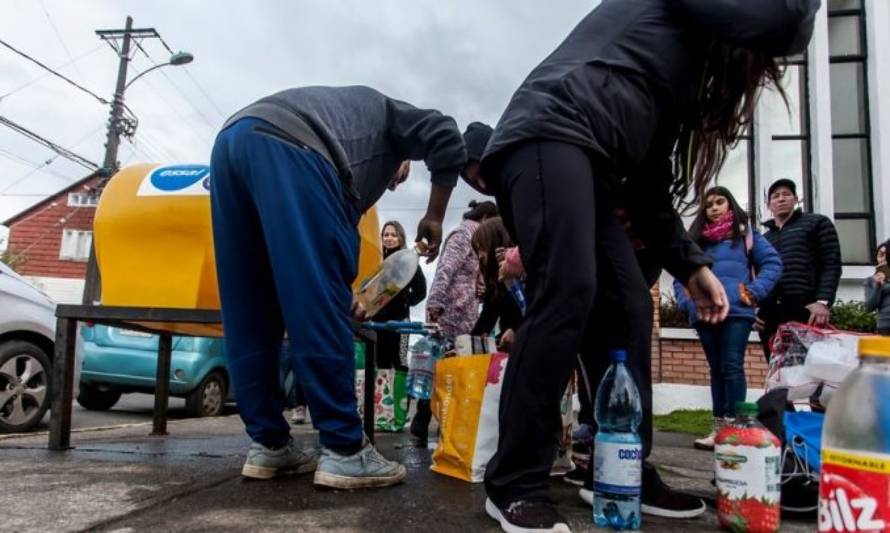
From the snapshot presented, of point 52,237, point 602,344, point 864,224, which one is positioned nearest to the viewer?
point 602,344

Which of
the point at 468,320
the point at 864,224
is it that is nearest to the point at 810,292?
the point at 468,320

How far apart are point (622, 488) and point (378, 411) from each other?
11.0 feet

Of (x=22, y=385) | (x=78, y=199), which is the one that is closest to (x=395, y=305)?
(x=22, y=385)

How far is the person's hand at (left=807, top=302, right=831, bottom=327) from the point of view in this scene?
414 cm

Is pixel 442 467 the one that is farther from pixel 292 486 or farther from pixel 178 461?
pixel 178 461

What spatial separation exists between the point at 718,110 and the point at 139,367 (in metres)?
6.68

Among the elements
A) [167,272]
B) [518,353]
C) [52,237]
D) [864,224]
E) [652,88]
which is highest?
[52,237]

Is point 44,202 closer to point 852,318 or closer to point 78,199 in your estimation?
point 78,199

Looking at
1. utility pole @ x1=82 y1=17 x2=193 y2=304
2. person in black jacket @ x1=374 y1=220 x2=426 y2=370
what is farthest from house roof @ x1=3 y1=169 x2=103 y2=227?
person in black jacket @ x1=374 y1=220 x2=426 y2=370

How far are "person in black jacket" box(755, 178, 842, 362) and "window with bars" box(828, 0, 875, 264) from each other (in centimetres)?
448

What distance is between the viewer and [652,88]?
1.84 meters

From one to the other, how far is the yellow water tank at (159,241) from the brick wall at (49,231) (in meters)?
30.6

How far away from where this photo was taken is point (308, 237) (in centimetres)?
206

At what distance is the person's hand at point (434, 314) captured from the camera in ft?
13.8
